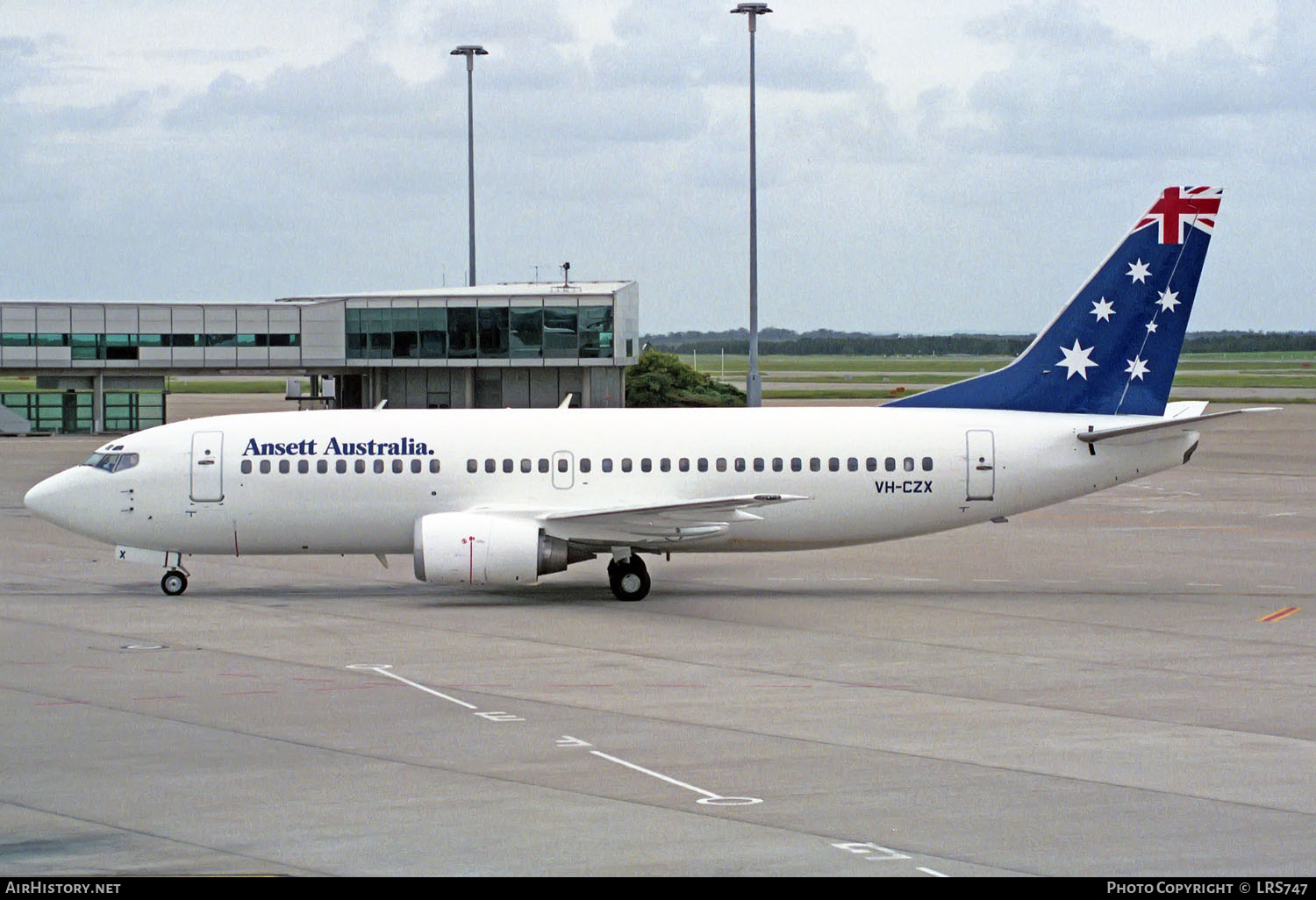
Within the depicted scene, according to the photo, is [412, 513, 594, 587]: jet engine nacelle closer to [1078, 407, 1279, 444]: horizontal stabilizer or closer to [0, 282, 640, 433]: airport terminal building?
[1078, 407, 1279, 444]: horizontal stabilizer

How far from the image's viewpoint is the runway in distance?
31.4 meters

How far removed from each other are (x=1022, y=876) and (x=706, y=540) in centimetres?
1782

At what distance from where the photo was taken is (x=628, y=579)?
30.9m

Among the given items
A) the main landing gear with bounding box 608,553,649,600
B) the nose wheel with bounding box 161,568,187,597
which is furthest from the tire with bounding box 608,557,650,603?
the nose wheel with bounding box 161,568,187,597

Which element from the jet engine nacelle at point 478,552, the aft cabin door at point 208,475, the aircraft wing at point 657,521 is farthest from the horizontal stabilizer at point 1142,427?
the aft cabin door at point 208,475

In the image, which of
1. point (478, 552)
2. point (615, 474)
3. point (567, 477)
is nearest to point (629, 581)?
point (615, 474)

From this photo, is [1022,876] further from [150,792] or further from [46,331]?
[46,331]

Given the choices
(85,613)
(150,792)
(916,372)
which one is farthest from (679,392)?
(916,372)

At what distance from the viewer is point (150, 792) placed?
16.7m

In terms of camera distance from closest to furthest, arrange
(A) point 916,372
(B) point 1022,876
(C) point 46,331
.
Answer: (B) point 1022,876 < (C) point 46,331 < (A) point 916,372

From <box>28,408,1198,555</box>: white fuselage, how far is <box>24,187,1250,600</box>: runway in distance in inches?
1.3

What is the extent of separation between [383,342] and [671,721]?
60.6m

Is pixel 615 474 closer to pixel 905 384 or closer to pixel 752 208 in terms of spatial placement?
pixel 752 208

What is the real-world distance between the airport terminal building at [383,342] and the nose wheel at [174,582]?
45231 mm
